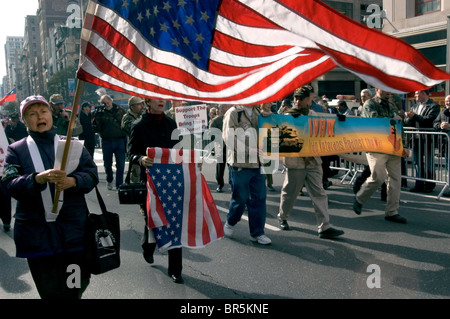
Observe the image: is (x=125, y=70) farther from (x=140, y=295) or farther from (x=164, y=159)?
(x=140, y=295)

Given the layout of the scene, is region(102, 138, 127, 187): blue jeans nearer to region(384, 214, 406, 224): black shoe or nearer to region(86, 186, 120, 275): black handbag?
region(384, 214, 406, 224): black shoe

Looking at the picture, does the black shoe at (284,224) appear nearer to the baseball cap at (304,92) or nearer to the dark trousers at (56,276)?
the baseball cap at (304,92)

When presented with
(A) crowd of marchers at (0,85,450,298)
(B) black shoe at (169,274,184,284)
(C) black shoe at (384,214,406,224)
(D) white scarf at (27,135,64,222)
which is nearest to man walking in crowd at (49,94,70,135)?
(A) crowd of marchers at (0,85,450,298)

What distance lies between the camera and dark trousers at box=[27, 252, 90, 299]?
3287mm

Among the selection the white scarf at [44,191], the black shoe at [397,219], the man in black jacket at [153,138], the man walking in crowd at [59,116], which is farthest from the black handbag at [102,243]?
the man walking in crowd at [59,116]

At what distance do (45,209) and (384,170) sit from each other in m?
5.15

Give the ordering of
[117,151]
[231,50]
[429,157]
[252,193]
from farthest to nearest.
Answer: [117,151]
[429,157]
[252,193]
[231,50]

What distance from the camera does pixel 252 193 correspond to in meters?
6.11

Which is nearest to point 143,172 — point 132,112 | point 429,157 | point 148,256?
point 148,256

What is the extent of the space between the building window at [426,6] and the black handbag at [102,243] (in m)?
22.6

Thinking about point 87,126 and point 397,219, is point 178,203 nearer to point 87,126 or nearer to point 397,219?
point 397,219

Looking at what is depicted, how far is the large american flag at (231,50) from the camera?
10.9 ft

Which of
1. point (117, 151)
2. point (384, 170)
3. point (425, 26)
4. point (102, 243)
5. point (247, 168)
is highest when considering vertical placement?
point (425, 26)
